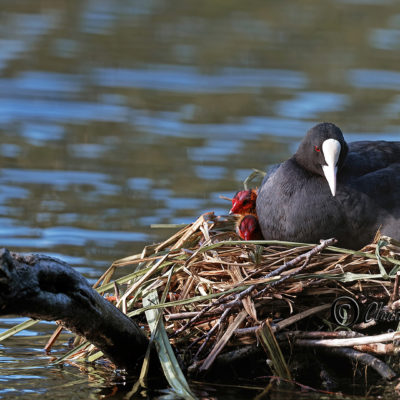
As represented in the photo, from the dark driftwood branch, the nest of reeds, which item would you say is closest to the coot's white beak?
the nest of reeds

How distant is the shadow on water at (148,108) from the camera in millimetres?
7508

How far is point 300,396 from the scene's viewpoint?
4.43 meters

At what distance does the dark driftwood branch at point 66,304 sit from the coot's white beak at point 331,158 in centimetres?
120

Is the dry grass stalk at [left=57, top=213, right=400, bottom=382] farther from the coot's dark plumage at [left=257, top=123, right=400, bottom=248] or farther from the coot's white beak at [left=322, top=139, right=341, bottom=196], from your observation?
the coot's white beak at [left=322, top=139, right=341, bottom=196]

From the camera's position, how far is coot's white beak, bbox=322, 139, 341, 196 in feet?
16.2

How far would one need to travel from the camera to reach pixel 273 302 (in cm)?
458

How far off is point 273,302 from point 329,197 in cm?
75

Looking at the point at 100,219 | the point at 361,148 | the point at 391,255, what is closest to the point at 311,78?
the point at 100,219

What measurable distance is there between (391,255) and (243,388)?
36.6 inches

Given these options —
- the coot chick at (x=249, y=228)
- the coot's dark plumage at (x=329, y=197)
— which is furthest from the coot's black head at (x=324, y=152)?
the coot chick at (x=249, y=228)

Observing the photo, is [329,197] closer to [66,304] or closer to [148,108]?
[66,304]

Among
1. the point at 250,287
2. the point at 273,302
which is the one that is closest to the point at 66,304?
the point at 250,287

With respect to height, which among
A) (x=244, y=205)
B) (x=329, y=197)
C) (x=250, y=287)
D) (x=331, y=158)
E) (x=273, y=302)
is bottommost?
(x=273, y=302)

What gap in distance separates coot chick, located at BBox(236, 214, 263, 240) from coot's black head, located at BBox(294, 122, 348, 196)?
414mm
